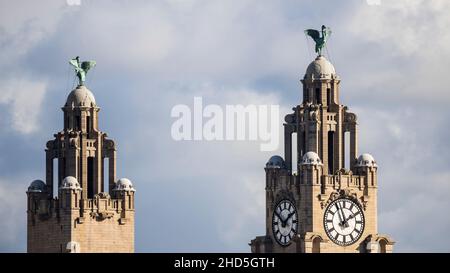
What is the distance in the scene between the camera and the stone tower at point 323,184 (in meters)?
194

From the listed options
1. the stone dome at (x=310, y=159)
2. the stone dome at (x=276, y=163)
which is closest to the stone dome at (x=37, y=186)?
the stone dome at (x=276, y=163)

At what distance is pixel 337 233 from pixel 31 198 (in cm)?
1707

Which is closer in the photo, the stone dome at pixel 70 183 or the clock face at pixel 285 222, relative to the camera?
the stone dome at pixel 70 183

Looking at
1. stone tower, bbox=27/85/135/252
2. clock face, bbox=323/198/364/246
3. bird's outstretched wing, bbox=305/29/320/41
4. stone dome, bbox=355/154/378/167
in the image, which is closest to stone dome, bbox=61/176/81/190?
stone tower, bbox=27/85/135/252

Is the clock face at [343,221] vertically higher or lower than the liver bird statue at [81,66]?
lower

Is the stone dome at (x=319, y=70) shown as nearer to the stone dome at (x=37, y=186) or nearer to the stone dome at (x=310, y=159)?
the stone dome at (x=310, y=159)

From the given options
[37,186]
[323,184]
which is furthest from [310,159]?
[37,186]

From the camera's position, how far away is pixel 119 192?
19662 centimetres

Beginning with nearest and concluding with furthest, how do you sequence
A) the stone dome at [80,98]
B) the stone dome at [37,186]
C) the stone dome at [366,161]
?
1. the stone dome at [366,161]
2. the stone dome at [80,98]
3. the stone dome at [37,186]

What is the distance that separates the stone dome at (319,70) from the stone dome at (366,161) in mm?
4747

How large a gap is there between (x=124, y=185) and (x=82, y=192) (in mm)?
2506

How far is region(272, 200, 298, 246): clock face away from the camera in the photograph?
194250 millimetres
